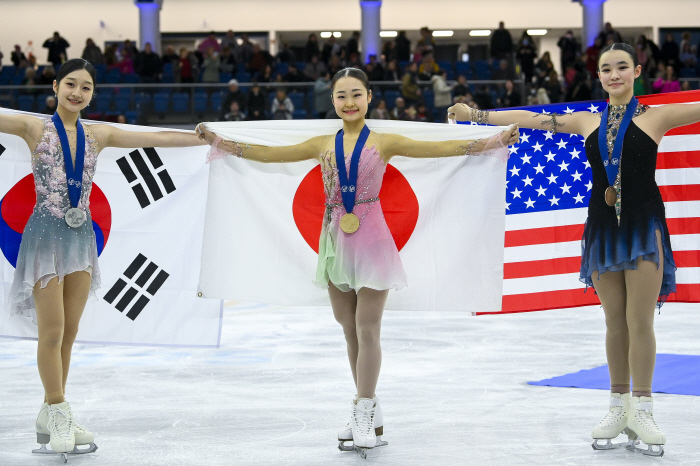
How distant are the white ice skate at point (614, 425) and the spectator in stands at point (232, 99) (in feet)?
37.2

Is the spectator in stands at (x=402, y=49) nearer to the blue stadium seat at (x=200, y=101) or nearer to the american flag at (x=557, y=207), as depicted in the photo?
the blue stadium seat at (x=200, y=101)

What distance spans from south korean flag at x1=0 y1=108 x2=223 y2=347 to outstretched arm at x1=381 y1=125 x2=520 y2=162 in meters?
1.39

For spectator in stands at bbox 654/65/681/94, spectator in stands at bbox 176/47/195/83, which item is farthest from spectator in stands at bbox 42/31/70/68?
spectator in stands at bbox 654/65/681/94

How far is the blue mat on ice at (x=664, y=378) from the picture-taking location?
4.96 meters

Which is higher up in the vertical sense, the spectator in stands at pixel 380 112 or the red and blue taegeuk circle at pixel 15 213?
the spectator in stands at pixel 380 112

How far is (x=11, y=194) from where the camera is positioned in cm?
466

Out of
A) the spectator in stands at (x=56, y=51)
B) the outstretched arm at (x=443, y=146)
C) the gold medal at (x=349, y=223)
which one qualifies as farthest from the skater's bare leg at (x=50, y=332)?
the spectator in stands at (x=56, y=51)

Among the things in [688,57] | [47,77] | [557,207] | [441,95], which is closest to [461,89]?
[441,95]

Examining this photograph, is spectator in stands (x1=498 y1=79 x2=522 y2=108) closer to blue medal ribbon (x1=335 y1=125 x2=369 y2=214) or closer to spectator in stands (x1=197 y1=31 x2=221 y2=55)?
spectator in stands (x1=197 y1=31 x2=221 y2=55)

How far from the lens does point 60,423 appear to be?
376cm

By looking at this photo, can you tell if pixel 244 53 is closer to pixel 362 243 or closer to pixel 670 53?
pixel 670 53

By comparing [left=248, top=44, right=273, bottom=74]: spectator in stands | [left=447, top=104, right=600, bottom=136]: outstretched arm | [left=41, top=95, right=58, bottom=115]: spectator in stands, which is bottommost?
[left=447, top=104, right=600, bottom=136]: outstretched arm

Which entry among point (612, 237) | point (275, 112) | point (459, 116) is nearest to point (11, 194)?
point (459, 116)

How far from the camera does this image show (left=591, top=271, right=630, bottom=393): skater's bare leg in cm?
391
